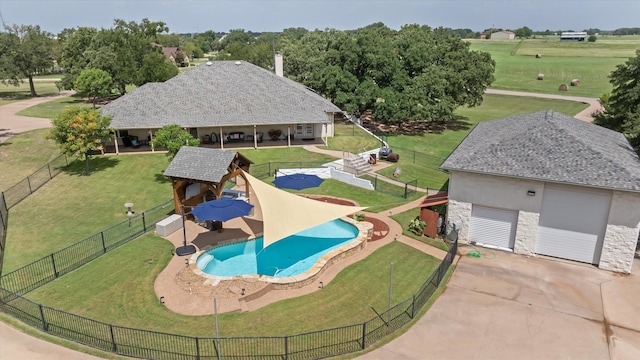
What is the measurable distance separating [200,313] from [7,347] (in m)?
6.91

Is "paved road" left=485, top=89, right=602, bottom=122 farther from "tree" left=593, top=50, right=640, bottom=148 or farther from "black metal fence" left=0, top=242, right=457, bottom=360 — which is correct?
"black metal fence" left=0, top=242, right=457, bottom=360

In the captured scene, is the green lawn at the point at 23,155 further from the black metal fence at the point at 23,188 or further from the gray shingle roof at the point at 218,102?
the gray shingle roof at the point at 218,102

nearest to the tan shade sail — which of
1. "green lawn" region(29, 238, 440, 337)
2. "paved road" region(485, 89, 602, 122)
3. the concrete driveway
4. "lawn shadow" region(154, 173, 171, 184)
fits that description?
"green lawn" region(29, 238, 440, 337)

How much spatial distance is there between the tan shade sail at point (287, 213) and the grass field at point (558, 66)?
74528 mm

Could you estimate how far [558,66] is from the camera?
121000 millimetres

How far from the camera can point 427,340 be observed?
1667cm

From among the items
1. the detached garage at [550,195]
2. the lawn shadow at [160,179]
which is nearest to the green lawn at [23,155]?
the lawn shadow at [160,179]

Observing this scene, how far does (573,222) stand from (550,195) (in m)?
1.83

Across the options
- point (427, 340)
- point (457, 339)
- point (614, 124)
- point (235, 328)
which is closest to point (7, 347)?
point (235, 328)

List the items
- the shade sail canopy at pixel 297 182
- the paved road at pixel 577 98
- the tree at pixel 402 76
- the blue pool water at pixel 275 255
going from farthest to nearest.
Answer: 1. the paved road at pixel 577 98
2. the tree at pixel 402 76
3. the shade sail canopy at pixel 297 182
4. the blue pool water at pixel 275 255

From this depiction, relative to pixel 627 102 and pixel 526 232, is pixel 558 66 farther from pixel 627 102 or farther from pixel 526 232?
pixel 526 232

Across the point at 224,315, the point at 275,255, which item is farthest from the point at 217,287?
the point at 275,255

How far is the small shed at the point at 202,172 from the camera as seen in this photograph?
26172 millimetres

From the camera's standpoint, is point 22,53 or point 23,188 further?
point 22,53
